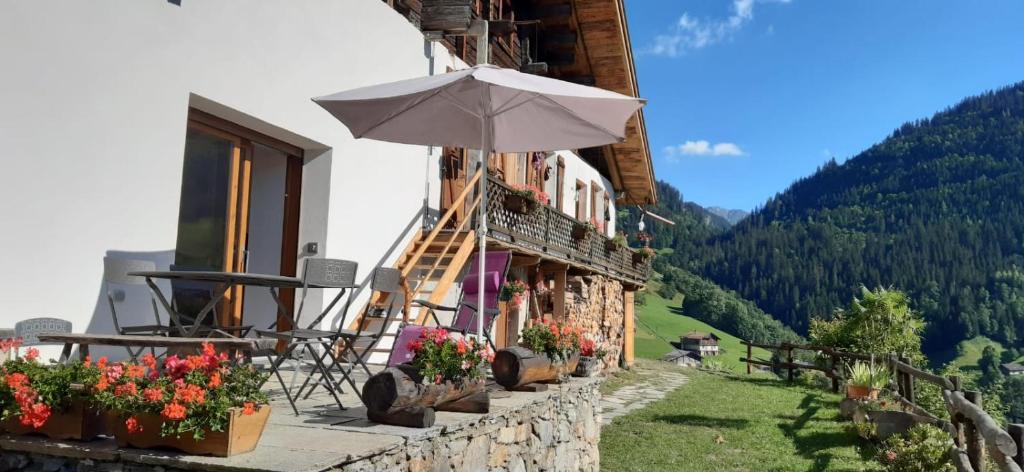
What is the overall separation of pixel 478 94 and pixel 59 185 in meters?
2.76

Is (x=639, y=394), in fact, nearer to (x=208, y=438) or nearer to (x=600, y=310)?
(x=600, y=310)

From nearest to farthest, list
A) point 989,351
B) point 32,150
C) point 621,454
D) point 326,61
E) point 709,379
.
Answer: point 32,150, point 326,61, point 621,454, point 709,379, point 989,351

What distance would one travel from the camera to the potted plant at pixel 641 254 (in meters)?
18.9

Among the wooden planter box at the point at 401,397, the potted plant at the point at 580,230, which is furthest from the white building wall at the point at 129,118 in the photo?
the potted plant at the point at 580,230

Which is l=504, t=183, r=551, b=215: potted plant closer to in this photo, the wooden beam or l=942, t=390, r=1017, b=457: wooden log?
l=942, t=390, r=1017, b=457: wooden log

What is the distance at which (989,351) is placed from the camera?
3290 inches

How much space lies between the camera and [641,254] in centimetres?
1905

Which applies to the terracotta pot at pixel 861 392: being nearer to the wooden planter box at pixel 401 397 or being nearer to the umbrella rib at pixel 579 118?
the umbrella rib at pixel 579 118

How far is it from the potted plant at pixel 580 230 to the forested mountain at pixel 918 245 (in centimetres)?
8972

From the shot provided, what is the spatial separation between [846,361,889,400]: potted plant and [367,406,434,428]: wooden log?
841cm

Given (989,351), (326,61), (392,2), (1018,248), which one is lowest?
(989,351)

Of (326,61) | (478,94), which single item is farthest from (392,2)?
(478,94)

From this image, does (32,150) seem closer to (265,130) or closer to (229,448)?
(265,130)

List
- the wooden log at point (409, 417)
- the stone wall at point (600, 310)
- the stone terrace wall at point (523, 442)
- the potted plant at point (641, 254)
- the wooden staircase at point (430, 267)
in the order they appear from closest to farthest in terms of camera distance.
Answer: the stone terrace wall at point (523, 442) → the wooden log at point (409, 417) → the wooden staircase at point (430, 267) → the stone wall at point (600, 310) → the potted plant at point (641, 254)
